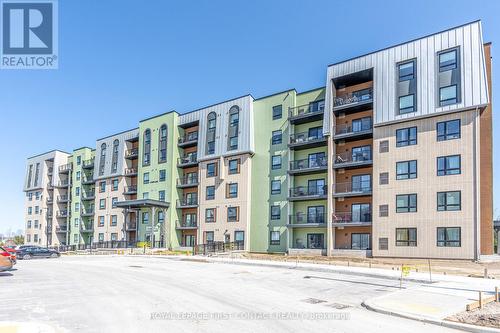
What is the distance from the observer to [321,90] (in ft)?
127

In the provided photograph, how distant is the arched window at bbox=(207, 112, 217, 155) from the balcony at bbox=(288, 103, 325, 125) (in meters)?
10.8

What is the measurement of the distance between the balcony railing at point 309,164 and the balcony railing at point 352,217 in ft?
16.4

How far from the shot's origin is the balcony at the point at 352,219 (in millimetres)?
33062

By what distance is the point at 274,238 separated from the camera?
39.2 meters

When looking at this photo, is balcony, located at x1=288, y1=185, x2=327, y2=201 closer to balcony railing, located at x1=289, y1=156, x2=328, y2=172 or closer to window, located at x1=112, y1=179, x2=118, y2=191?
balcony railing, located at x1=289, y1=156, x2=328, y2=172

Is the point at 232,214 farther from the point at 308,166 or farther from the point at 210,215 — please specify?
the point at 308,166

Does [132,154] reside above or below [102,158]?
above

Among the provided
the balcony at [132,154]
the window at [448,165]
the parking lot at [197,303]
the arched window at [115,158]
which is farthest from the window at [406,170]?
the arched window at [115,158]

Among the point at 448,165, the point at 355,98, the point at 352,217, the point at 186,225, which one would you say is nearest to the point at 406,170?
the point at 448,165

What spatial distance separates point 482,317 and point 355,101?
28.0 metres

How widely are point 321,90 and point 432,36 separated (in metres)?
11.4

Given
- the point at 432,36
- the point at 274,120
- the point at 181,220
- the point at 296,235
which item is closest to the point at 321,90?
the point at 274,120

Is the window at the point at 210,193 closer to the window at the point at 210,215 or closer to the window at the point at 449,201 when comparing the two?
the window at the point at 210,215

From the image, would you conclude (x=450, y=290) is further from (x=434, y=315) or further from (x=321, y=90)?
(x=321, y=90)
